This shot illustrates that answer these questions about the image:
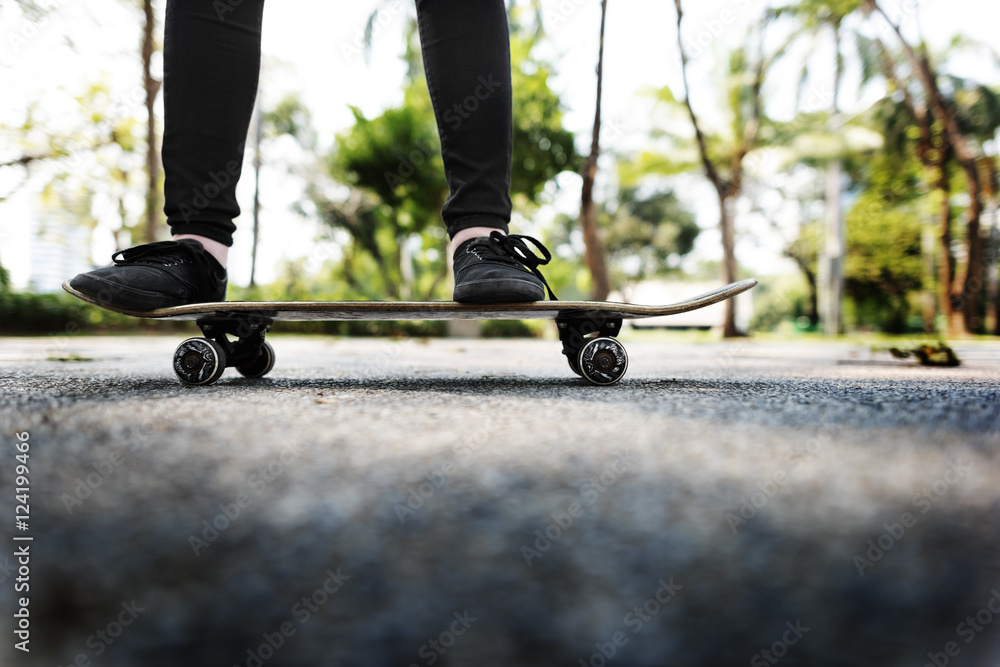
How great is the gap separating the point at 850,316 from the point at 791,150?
10.1m

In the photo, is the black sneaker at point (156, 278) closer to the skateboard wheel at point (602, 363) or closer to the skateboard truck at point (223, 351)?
the skateboard truck at point (223, 351)

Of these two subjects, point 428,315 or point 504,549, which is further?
point 428,315

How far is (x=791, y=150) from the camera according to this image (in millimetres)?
17500

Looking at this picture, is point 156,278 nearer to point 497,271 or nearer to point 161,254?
point 161,254

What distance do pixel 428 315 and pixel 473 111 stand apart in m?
0.46

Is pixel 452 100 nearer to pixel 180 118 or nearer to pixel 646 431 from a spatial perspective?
pixel 180 118

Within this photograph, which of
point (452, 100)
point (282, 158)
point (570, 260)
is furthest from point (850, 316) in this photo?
point (452, 100)

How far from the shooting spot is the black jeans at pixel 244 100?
1.25 metres

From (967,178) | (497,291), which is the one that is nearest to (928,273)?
(967,178)

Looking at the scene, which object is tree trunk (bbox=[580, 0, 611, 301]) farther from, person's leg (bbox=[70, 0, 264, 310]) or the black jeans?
person's leg (bbox=[70, 0, 264, 310])

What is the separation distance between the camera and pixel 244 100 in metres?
1.32

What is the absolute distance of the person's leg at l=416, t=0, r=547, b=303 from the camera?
4.17 feet
